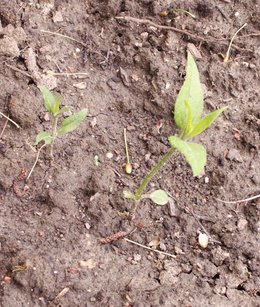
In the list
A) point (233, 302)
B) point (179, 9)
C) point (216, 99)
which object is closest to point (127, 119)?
point (216, 99)

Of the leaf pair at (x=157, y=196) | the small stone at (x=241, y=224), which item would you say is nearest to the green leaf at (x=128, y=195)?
the leaf pair at (x=157, y=196)

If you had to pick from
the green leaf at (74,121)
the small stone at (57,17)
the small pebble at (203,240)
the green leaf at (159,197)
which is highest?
the small stone at (57,17)

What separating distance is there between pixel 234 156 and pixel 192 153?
Result: 63 cm

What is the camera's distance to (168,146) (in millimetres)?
2279

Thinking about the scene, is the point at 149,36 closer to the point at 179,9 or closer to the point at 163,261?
the point at 179,9

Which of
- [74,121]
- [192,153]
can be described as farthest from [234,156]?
[74,121]

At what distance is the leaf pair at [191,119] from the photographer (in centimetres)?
171

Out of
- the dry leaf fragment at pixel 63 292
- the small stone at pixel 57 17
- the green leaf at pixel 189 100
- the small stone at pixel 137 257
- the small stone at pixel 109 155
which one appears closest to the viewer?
the green leaf at pixel 189 100

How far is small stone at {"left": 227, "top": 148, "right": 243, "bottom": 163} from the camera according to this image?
2.28 meters

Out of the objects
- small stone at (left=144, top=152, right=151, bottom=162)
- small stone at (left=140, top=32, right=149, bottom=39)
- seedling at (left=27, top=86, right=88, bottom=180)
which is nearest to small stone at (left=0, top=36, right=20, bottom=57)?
seedling at (left=27, top=86, right=88, bottom=180)

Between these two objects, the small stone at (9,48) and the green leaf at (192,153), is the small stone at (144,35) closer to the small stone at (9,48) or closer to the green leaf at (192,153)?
the small stone at (9,48)

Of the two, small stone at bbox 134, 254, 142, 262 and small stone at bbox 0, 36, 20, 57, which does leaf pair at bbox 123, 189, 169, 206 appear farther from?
small stone at bbox 0, 36, 20, 57

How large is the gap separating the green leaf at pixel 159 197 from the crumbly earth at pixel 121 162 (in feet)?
0.45

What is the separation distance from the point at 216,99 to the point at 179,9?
1.60ft
